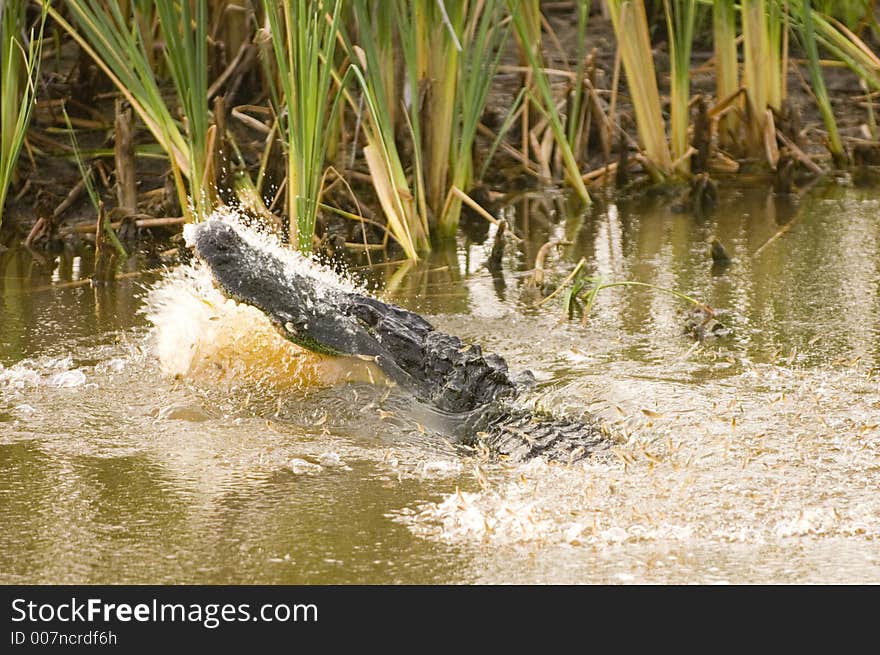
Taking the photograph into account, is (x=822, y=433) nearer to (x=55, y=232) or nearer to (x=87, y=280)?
(x=87, y=280)

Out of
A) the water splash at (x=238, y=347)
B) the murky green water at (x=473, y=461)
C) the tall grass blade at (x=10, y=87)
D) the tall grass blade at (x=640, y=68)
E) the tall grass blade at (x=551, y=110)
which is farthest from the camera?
the tall grass blade at (x=640, y=68)

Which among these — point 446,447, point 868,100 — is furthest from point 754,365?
point 868,100

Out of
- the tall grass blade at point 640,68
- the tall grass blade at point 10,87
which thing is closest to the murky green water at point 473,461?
the tall grass blade at point 10,87

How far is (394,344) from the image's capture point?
4062 millimetres

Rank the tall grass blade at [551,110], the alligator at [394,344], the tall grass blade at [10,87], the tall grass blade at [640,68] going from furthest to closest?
1. the tall grass blade at [640,68]
2. the tall grass blade at [551,110]
3. the tall grass blade at [10,87]
4. the alligator at [394,344]

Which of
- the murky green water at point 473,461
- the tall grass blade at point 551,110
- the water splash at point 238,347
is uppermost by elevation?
the tall grass blade at point 551,110

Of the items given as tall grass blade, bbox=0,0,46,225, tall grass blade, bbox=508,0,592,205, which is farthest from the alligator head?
tall grass blade, bbox=508,0,592,205

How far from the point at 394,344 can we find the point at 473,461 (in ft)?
1.88

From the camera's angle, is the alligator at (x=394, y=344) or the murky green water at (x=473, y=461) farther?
the alligator at (x=394, y=344)

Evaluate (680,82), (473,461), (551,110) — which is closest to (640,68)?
(680,82)

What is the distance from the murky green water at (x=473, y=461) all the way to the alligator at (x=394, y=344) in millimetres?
120

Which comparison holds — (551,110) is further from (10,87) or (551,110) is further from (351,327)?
(351,327)

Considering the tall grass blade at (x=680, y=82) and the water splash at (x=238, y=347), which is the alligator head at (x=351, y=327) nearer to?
the water splash at (x=238, y=347)

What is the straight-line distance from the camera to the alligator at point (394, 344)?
12.6 ft
